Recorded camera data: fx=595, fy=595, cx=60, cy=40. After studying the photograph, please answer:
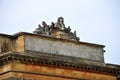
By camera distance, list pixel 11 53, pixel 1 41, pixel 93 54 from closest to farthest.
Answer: pixel 11 53, pixel 1 41, pixel 93 54

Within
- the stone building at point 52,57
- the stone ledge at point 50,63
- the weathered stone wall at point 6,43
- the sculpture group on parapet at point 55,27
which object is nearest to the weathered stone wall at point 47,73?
the stone building at point 52,57

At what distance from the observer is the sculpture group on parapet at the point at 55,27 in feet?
134

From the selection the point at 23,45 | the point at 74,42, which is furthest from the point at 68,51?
the point at 23,45

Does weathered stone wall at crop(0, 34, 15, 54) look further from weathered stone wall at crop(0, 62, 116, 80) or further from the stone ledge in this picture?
weathered stone wall at crop(0, 62, 116, 80)

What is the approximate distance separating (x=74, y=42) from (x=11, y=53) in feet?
19.9

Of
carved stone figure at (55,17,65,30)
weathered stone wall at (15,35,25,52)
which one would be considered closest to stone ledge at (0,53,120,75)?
weathered stone wall at (15,35,25,52)

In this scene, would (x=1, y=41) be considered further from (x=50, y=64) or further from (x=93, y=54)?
(x=93, y=54)

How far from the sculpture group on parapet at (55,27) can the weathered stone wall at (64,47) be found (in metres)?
0.68

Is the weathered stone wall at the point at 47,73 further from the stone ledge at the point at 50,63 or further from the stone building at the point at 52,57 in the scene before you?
the stone ledge at the point at 50,63

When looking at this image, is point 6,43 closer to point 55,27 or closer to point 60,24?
point 55,27

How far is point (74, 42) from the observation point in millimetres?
41656

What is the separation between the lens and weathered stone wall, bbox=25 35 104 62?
130ft

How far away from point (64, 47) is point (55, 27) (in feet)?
5.17

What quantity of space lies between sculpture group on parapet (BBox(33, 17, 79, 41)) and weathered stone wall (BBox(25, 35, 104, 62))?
0.68m
